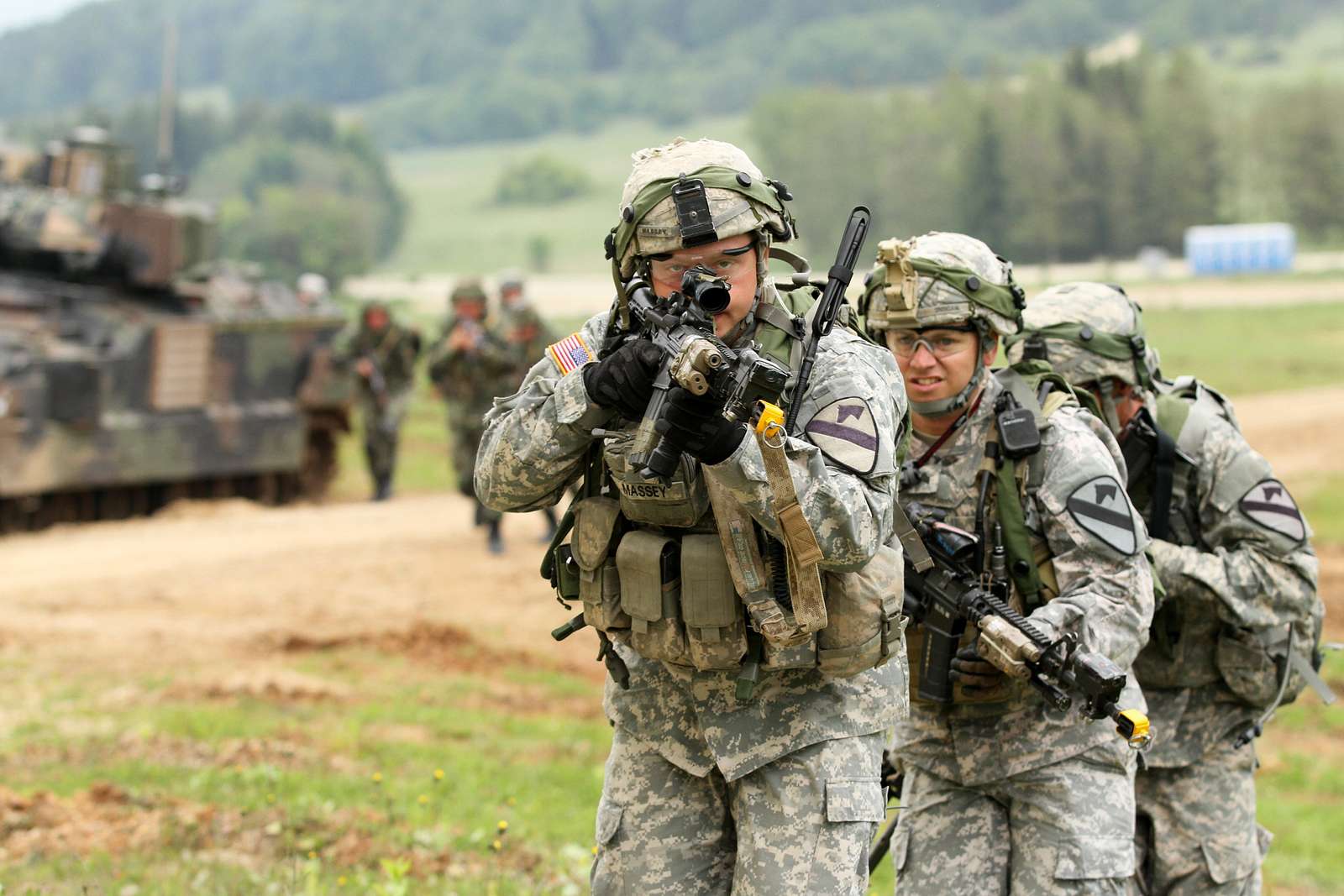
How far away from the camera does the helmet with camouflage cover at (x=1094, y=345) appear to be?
5688 mm

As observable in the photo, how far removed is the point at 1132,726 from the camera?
441cm

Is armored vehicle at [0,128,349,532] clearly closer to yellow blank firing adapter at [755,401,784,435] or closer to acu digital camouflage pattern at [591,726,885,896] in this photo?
acu digital camouflage pattern at [591,726,885,896]

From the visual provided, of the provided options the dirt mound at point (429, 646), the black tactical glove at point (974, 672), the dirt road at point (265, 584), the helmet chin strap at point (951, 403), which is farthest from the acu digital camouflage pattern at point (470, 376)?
the black tactical glove at point (974, 672)

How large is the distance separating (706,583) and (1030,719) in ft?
4.20

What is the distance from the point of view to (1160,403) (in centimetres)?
573

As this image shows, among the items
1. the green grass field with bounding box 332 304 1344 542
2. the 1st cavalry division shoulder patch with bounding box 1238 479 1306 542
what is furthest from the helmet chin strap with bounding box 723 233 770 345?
the green grass field with bounding box 332 304 1344 542

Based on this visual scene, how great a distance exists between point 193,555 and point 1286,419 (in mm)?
14979

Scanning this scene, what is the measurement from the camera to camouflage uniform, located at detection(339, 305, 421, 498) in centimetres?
1931

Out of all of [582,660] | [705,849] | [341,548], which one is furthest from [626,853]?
[341,548]

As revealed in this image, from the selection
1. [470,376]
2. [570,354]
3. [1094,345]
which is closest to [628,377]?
[570,354]

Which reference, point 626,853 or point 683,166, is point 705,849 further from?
point 683,166

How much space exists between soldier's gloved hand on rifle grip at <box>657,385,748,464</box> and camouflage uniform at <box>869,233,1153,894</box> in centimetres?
125

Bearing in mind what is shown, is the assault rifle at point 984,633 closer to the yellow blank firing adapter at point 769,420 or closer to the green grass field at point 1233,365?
the yellow blank firing adapter at point 769,420

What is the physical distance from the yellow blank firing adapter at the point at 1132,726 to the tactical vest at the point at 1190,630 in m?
1.14
